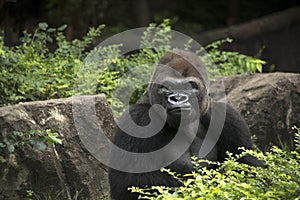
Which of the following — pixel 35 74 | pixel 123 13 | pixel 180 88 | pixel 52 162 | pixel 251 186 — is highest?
pixel 123 13

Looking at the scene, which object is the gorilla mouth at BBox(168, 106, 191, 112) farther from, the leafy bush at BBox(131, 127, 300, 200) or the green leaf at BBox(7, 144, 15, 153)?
the green leaf at BBox(7, 144, 15, 153)

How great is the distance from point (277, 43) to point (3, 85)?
19.4 feet

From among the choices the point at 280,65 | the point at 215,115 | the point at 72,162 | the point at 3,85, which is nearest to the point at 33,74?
the point at 3,85

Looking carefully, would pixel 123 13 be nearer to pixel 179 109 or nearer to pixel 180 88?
pixel 180 88

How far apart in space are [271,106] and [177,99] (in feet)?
5.89

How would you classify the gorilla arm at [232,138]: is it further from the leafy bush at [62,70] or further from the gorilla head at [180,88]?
the leafy bush at [62,70]

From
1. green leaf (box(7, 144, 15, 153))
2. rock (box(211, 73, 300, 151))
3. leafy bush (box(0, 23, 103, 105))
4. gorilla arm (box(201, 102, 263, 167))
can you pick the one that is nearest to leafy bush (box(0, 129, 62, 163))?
green leaf (box(7, 144, 15, 153))

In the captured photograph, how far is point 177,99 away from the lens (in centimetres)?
458

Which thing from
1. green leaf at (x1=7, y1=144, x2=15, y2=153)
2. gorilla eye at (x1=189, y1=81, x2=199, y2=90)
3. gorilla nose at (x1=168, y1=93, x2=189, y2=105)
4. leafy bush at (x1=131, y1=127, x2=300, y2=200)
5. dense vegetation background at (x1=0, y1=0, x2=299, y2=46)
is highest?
dense vegetation background at (x1=0, y1=0, x2=299, y2=46)

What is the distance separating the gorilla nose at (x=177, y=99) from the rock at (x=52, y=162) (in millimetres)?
932

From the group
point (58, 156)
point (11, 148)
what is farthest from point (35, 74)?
point (11, 148)

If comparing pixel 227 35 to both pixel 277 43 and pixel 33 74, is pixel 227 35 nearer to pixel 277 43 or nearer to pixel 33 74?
pixel 277 43

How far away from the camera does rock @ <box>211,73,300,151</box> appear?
6105mm

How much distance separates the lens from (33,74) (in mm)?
5727
